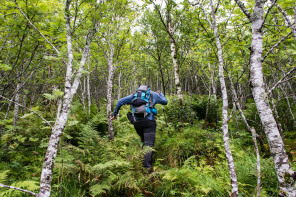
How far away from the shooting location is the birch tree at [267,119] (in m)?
1.69

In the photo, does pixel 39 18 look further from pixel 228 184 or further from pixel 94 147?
pixel 228 184

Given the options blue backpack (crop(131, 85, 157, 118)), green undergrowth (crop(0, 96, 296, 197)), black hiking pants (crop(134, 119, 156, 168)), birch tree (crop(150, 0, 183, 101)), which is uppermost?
birch tree (crop(150, 0, 183, 101))

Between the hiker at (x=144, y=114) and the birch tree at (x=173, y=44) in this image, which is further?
the birch tree at (x=173, y=44)

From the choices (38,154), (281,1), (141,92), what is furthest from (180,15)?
(38,154)

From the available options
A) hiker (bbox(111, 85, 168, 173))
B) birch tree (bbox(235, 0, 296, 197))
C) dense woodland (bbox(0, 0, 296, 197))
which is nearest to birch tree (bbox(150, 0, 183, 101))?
dense woodland (bbox(0, 0, 296, 197))

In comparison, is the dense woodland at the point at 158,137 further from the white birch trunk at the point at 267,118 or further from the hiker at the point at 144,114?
the hiker at the point at 144,114

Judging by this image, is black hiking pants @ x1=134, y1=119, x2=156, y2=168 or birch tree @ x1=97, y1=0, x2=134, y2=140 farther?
birch tree @ x1=97, y1=0, x2=134, y2=140

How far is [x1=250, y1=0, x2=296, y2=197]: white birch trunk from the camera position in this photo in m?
1.69

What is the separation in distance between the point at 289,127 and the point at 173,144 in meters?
5.73

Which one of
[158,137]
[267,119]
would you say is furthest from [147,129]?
[267,119]

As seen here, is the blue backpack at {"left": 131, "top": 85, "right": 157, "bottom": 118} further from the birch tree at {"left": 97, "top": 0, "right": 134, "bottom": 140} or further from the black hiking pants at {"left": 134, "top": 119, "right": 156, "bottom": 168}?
the birch tree at {"left": 97, "top": 0, "right": 134, "bottom": 140}

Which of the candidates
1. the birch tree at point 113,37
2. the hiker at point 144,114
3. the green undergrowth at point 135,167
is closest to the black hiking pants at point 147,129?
the hiker at point 144,114

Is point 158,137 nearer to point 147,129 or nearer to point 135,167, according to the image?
point 147,129

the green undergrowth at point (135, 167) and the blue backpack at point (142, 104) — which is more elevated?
the blue backpack at point (142, 104)
